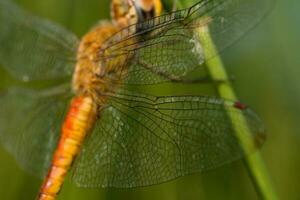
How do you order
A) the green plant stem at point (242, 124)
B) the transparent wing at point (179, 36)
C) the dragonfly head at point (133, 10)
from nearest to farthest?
the green plant stem at point (242, 124)
the transparent wing at point (179, 36)
the dragonfly head at point (133, 10)

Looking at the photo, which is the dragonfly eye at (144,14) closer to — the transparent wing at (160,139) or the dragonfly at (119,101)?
the dragonfly at (119,101)

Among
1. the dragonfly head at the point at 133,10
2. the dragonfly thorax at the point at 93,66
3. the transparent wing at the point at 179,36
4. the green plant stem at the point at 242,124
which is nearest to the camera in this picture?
the green plant stem at the point at 242,124

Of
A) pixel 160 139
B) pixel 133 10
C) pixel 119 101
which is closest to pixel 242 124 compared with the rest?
pixel 160 139

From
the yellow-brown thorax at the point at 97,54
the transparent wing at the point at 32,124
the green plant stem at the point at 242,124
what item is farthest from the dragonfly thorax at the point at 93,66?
the green plant stem at the point at 242,124

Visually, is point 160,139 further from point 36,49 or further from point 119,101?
point 36,49

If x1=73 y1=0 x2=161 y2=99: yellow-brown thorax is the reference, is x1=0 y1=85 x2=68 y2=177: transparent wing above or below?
below

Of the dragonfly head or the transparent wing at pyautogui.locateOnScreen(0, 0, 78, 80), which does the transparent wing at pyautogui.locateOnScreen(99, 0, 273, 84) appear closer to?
the dragonfly head

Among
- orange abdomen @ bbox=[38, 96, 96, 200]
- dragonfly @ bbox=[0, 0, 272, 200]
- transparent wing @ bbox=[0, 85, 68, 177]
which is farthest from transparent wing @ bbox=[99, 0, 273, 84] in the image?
transparent wing @ bbox=[0, 85, 68, 177]

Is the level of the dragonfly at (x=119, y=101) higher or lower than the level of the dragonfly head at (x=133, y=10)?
lower
